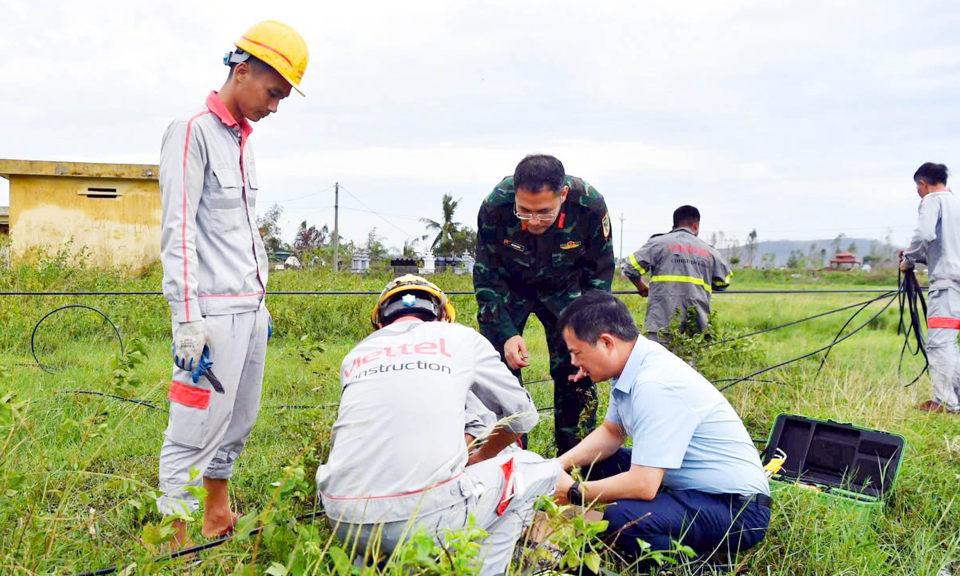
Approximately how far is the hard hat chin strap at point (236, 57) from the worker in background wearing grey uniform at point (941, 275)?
5427 millimetres

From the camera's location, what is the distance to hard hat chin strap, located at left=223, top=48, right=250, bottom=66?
9.05ft

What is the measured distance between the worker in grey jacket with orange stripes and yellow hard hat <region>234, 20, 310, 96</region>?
3936 millimetres

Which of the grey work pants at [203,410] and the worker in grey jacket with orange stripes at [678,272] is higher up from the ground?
the worker in grey jacket with orange stripes at [678,272]

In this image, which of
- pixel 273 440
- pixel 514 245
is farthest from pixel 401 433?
pixel 273 440

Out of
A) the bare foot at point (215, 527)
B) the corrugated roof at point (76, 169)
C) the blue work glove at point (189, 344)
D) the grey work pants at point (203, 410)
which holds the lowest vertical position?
the bare foot at point (215, 527)

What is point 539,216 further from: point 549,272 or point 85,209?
point 85,209

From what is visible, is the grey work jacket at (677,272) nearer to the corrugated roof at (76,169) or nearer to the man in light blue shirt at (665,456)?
the man in light blue shirt at (665,456)

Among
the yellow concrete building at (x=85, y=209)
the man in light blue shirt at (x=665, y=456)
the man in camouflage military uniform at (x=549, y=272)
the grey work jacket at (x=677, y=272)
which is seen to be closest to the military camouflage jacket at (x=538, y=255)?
the man in camouflage military uniform at (x=549, y=272)

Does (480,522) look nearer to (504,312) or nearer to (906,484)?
(504,312)

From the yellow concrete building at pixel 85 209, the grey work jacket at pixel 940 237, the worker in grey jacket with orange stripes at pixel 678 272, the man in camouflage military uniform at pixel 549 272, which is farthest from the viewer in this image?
the yellow concrete building at pixel 85 209

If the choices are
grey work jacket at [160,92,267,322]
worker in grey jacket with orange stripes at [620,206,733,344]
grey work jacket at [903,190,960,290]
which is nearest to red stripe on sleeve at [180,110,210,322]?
grey work jacket at [160,92,267,322]

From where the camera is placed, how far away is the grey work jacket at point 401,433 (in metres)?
2.22

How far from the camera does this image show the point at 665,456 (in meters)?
2.73

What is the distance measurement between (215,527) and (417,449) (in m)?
1.35
